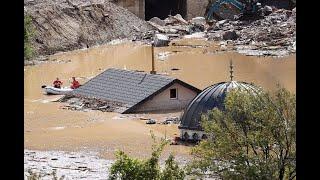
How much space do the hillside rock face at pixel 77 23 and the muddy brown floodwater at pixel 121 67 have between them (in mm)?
1688

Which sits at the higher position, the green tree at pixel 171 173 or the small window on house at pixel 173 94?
the small window on house at pixel 173 94

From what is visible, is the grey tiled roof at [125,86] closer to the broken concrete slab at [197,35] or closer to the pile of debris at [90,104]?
the pile of debris at [90,104]

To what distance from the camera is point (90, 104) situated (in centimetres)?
2880

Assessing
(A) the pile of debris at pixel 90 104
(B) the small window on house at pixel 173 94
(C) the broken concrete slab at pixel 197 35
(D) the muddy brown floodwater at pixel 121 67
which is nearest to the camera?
(D) the muddy brown floodwater at pixel 121 67

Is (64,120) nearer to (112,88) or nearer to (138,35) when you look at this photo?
(112,88)

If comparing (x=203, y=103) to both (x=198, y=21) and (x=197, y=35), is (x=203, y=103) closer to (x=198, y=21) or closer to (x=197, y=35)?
(x=197, y=35)

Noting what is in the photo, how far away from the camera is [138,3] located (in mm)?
60469

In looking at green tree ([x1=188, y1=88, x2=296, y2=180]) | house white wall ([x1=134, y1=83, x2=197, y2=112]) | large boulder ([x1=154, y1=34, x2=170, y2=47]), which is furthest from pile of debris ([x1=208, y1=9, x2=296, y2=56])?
Result: green tree ([x1=188, y1=88, x2=296, y2=180])

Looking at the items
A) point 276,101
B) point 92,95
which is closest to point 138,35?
point 92,95

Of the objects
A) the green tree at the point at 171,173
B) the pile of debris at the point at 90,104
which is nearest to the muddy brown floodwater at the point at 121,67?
the pile of debris at the point at 90,104

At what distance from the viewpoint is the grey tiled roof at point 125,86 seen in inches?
1083

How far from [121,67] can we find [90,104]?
1183cm
